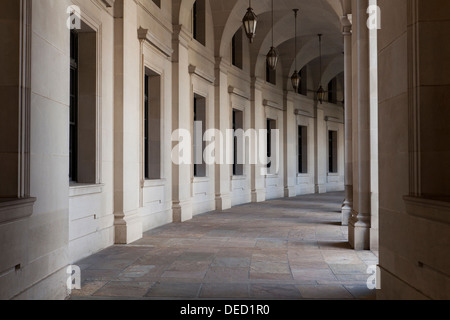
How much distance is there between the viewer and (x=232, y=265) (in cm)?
712

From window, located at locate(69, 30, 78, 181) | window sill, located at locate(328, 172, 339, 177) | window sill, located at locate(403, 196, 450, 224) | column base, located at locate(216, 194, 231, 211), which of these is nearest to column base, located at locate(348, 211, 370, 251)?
window sill, located at locate(403, 196, 450, 224)

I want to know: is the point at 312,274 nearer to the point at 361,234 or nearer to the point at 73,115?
the point at 361,234

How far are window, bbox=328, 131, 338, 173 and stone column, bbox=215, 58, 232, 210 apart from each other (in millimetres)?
14093

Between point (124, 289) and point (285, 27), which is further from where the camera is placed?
point (285, 27)

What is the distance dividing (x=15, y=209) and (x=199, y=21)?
1213 centimetres

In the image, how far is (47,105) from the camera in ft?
16.4

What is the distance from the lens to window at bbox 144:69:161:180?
11.8 meters

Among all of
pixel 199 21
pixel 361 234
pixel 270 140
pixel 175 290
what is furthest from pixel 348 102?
pixel 270 140

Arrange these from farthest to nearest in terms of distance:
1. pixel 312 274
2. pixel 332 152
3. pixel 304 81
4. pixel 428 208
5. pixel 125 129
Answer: pixel 332 152
pixel 304 81
pixel 125 129
pixel 312 274
pixel 428 208

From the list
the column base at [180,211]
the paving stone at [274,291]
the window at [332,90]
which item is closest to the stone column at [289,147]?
the window at [332,90]

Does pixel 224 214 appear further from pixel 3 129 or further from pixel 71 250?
pixel 3 129

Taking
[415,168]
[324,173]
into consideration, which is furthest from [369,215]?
[324,173]

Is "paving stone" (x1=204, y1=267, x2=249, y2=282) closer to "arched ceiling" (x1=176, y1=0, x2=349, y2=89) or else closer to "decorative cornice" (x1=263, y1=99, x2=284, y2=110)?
"arched ceiling" (x1=176, y1=0, x2=349, y2=89)

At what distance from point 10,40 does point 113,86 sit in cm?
482
